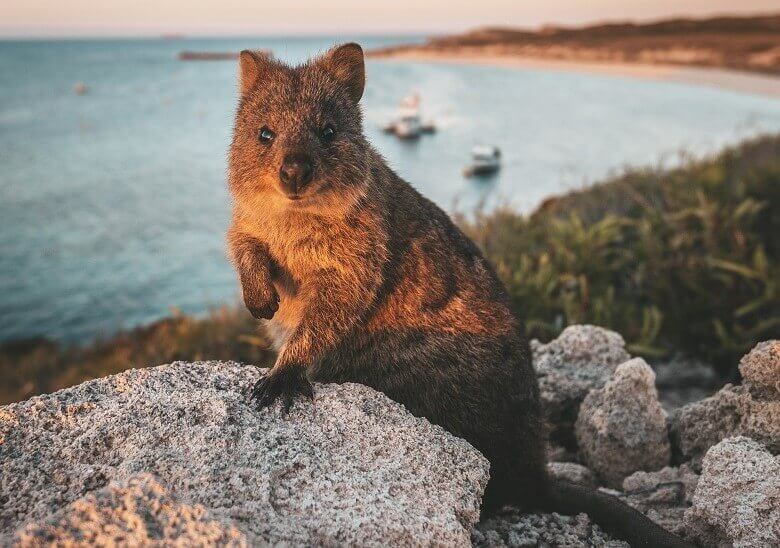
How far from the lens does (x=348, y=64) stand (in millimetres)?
4547

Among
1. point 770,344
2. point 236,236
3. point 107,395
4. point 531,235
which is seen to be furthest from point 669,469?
point 531,235

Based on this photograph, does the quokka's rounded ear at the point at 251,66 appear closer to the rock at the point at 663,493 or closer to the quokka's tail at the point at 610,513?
the quokka's tail at the point at 610,513

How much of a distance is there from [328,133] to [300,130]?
0.20 m

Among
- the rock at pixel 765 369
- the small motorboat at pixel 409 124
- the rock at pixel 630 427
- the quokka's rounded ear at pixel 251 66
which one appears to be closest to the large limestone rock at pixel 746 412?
the rock at pixel 765 369

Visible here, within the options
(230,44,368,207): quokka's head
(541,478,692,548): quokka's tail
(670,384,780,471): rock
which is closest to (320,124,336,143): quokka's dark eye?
(230,44,368,207): quokka's head

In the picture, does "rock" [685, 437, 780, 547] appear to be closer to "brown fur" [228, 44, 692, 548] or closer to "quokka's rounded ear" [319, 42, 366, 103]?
"brown fur" [228, 44, 692, 548]

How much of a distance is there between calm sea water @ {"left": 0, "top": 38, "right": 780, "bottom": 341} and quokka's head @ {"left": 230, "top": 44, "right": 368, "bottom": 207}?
383mm

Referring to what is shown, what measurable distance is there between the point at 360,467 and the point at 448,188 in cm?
2330

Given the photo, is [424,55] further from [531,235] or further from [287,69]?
[287,69]

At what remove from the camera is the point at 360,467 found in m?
3.24

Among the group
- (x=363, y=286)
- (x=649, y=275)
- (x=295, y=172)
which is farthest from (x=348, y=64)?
(x=649, y=275)

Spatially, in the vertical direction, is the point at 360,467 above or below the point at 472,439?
above

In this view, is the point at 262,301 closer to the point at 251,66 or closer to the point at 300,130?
the point at 300,130

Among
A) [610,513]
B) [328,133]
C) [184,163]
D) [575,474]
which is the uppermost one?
[328,133]
